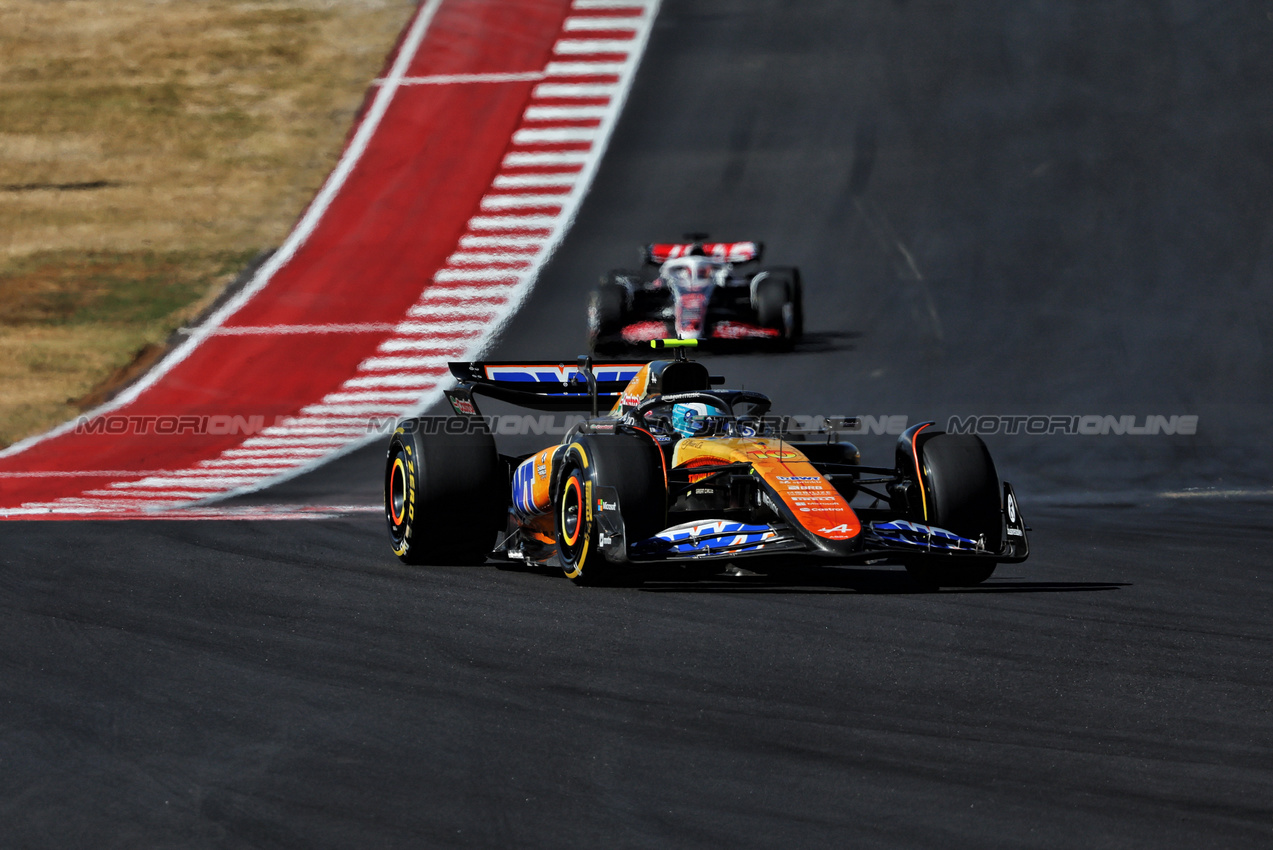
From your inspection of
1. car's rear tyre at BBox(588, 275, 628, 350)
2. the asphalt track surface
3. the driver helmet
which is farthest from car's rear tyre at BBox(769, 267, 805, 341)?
the driver helmet

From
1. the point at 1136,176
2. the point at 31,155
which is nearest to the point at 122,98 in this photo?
the point at 31,155

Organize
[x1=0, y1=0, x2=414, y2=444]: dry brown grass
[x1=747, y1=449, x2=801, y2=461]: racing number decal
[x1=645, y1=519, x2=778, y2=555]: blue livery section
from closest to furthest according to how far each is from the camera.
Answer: [x1=645, y1=519, x2=778, y2=555]: blue livery section, [x1=747, y1=449, x2=801, y2=461]: racing number decal, [x1=0, y1=0, x2=414, y2=444]: dry brown grass

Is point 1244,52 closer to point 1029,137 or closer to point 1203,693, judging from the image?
point 1029,137

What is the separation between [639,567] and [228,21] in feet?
81.0

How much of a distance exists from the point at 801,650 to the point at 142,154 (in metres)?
22.3

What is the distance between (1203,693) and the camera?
627 centimetres

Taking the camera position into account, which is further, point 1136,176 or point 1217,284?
point 1136,176

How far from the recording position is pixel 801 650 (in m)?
7.11

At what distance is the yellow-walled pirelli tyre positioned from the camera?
34.4 feet

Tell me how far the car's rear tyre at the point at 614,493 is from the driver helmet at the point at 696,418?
1.83 ft

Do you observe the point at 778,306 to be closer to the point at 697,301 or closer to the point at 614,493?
the point at 697,301

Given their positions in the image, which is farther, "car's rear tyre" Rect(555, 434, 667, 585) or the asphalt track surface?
"car's rear tyre" Rect(555, 434, 667, 585)

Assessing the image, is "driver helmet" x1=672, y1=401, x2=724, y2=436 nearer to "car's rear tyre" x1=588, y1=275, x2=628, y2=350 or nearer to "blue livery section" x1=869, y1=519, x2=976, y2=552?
"blue livery section" x1=869, y1=519, x2=976, y2=552

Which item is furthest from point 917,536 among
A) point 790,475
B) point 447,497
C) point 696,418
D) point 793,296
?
point 793,296
